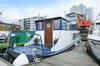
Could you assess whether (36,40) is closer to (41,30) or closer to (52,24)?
(41,30)

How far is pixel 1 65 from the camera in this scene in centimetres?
484

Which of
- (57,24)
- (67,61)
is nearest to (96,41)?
(67,61)

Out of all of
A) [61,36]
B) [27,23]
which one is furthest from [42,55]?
[27,23]

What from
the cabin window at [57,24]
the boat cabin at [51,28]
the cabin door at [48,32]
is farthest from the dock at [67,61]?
the cabin window at [57,24]

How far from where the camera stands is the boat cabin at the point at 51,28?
23.3 ft

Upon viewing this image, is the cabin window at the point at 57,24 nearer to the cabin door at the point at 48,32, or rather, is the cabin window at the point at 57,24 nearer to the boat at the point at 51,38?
the boat at the point at 51,38

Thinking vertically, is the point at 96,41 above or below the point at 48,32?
below

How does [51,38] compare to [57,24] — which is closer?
Answer: [57,24]

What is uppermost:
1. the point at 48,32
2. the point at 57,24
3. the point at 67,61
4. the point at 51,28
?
the point at 57,24

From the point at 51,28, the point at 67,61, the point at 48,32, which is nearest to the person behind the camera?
the point at 67,61

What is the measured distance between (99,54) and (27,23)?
→ 6811cm

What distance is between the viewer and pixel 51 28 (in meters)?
7.50

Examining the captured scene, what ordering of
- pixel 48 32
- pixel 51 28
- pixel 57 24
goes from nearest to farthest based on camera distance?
pixel 57 24
pixel 51 28
pixel 48 32

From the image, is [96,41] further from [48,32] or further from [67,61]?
[48,32]
